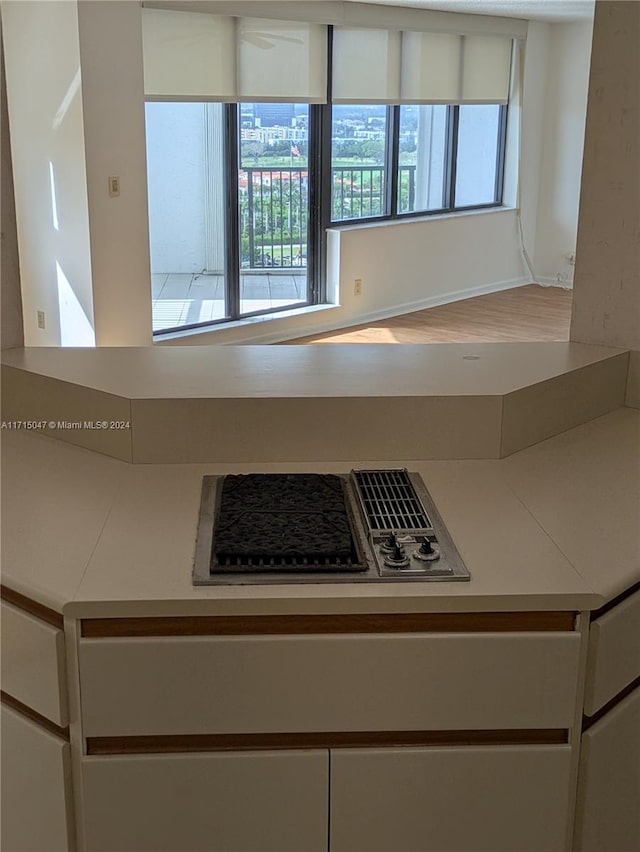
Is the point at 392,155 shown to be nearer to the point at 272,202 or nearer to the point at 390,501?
the point at 272,202

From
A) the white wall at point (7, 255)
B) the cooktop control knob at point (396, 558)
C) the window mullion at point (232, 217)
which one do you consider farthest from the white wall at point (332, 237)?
the cooktop control knob at point (396, 558)

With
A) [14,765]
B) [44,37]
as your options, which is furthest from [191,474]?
[44,37]

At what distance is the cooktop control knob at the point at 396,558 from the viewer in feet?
5.25

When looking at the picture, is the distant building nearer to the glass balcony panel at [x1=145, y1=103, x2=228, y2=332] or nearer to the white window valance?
the white window valance

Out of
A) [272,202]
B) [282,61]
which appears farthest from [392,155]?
[282,61]

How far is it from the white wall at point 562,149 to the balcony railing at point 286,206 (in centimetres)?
205

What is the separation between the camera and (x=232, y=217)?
20.8 feet

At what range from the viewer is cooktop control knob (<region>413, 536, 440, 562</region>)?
161cm

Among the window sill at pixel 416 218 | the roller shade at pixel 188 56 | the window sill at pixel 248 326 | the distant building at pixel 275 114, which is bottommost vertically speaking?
the window sill at pixel 248 326

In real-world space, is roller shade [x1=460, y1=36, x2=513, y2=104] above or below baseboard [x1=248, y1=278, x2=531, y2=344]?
above

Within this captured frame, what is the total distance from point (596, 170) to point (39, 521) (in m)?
1.63

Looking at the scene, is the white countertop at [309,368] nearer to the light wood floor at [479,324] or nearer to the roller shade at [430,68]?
the light wood floor at [479,324]

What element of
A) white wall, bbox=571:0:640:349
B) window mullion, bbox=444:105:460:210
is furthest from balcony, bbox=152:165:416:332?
white wall, bbox=571:0:640:349

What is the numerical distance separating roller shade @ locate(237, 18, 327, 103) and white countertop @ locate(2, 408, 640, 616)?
442cm
